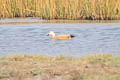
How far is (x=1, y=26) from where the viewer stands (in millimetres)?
18141

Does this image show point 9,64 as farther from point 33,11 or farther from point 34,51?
point 33,11

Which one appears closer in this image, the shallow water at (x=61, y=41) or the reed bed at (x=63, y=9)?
the shallow water at (x=61, y=41)

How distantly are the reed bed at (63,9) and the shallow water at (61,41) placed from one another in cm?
195

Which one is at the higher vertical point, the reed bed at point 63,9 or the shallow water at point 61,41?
the reed bed at point 63,9

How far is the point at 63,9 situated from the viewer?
20484 mm

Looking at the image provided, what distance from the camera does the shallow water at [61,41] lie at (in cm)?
1067

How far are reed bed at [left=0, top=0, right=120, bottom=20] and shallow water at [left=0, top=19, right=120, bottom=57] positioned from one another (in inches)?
76.7

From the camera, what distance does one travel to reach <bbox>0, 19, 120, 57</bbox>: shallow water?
420 inches

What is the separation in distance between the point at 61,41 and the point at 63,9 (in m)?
7.27

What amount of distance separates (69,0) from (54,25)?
2.40 meters

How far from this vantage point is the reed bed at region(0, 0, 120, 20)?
19.5 m

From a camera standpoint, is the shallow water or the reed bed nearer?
the shallow water

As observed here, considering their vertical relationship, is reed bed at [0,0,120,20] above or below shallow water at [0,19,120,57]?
above

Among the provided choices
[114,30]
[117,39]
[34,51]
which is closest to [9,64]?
[34,51]
